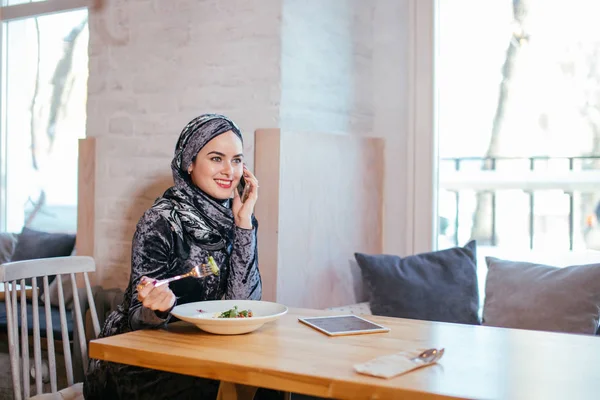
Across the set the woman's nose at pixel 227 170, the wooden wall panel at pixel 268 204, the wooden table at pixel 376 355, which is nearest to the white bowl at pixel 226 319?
the wooden table at pixel 376 355

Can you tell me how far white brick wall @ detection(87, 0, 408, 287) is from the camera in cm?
313

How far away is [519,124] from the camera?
342 cm

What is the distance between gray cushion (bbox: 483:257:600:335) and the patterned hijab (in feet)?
4.07

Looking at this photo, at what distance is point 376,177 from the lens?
3611mm

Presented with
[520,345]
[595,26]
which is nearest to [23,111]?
[595,26]

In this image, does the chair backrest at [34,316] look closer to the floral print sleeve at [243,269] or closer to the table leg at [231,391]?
the floral print sleeve at [243,269]

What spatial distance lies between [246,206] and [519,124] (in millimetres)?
1620

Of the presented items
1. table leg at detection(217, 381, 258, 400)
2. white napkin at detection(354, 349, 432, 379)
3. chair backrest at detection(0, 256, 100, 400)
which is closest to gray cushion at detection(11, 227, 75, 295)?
chair backrest at detection(0, 256, 100, 400)

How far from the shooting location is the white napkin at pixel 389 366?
148 cm

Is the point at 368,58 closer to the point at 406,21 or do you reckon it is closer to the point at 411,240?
the point at 406,21

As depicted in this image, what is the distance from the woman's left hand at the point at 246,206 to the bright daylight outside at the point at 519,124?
1416 millimetres

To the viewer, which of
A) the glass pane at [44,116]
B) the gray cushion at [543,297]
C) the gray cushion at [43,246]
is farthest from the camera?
the glass pane at [44,116]

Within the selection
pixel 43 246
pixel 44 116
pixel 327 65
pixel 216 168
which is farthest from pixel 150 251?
pixel 44 116

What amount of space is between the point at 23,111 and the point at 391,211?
105 inches
